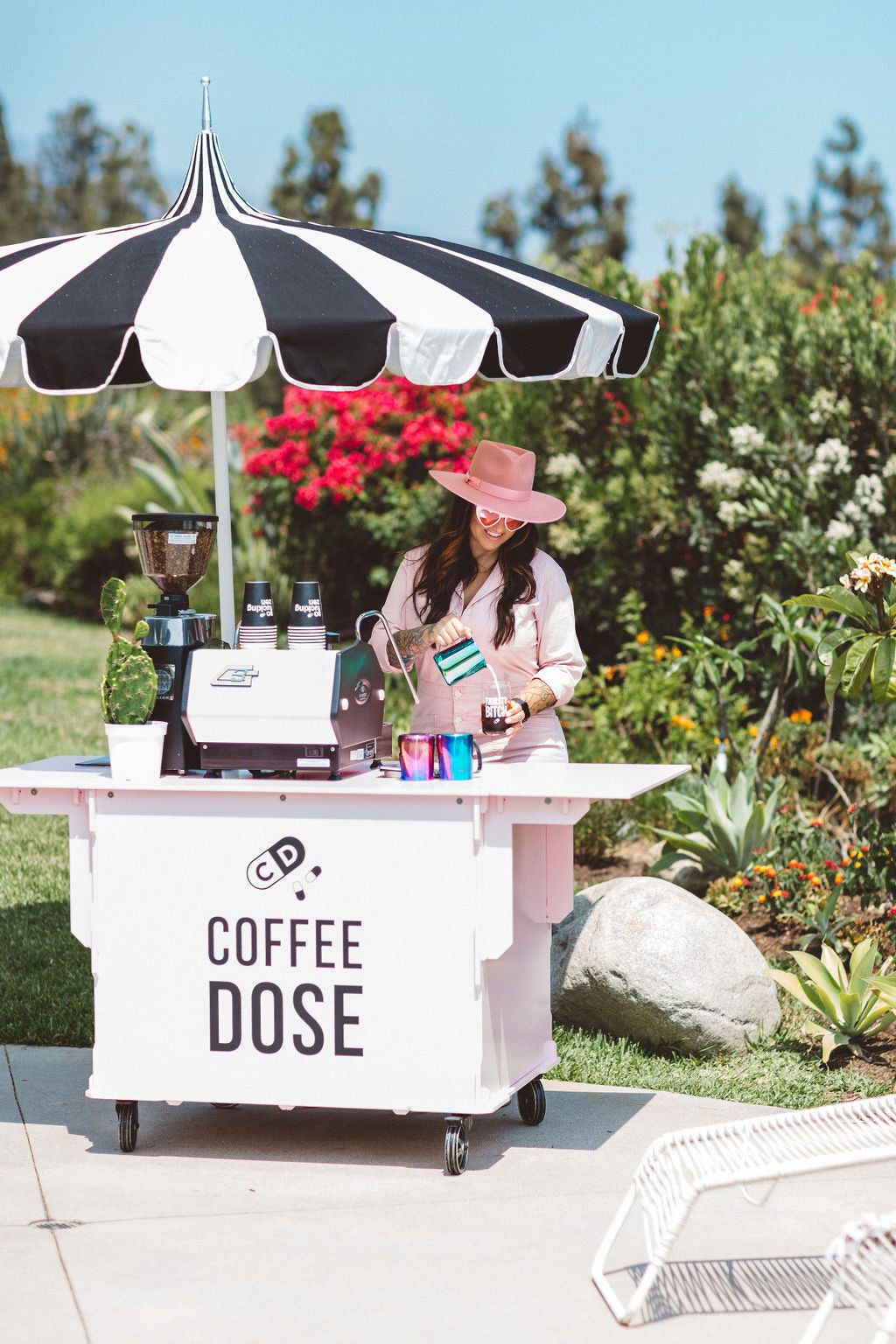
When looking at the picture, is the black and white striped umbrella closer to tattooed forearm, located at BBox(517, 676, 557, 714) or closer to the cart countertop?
tattooed forearm, located at BBox(517, 676, 557, 714)

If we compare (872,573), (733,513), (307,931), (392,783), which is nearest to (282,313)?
(392,783)

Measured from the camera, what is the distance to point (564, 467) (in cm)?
848

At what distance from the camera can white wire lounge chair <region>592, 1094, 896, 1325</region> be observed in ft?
9.30

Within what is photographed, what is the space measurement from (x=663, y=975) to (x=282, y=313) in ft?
8.04

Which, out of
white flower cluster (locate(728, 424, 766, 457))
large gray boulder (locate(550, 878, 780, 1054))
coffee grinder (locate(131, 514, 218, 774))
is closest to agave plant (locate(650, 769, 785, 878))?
large gray boulder (locate(550, 878, 780, 1054))

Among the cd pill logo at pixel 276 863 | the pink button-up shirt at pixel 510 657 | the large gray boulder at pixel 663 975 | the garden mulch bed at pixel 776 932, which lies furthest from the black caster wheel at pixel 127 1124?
the garden mulch bed at pixel 776 932

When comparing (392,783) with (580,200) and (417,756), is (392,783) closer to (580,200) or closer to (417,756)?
(417,756)

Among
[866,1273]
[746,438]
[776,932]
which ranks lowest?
[776,932]

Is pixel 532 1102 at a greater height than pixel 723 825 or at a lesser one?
lesser

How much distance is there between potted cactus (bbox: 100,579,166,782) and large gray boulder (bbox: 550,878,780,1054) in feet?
5.71

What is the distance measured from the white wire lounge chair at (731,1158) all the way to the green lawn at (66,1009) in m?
1.11

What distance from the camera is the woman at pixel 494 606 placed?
443cm

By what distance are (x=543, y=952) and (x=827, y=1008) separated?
1.02m

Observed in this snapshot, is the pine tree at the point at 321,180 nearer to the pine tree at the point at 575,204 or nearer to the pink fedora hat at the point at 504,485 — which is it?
the pine tree at the point at 575,204
